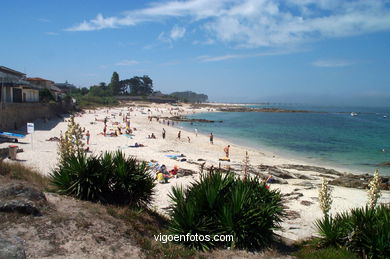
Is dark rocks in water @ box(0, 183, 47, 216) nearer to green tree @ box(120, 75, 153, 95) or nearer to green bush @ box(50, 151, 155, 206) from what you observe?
green bush @ box(50, 151, 155, 206)

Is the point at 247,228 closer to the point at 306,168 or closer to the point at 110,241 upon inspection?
the point at 110,241

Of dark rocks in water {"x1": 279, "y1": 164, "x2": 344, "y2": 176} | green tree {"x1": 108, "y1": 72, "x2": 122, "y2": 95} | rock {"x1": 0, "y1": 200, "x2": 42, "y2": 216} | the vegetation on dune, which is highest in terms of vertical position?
green tree {"x1": 108, "y1": 72, "x2": 122, "y2": 95}

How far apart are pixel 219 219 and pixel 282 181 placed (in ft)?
34.9

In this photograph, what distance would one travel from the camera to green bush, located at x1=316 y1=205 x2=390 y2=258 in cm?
558

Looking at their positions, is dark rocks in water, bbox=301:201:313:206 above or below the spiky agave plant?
below

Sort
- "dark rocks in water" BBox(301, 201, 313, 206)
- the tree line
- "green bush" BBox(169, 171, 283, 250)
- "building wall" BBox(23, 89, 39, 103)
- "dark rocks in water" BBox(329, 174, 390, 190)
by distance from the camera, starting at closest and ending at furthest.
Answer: "green bush" BBox(169, 171, 283, 250)
"dark rocks in water" BBox(301, 201, 313, 206)
"dark rocks in water" BBox(329, 174, 390, 190)
"building wall" BBox(23, 89, 39, 103)
the tree line

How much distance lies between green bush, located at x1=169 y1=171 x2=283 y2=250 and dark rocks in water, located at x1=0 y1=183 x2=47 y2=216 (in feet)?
8.63

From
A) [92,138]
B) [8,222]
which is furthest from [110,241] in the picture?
[92,138]

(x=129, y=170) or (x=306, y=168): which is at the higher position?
(x=129, y=170)

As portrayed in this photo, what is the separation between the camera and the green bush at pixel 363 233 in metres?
5.58

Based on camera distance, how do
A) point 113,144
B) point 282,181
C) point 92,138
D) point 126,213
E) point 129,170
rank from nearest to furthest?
point 126,213 → point 129,170 → point 282,181 → point 113,144 → point 92,138

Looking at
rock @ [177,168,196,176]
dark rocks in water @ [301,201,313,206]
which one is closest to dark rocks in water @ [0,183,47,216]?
dark rocks in water @ [301,201,313,206]

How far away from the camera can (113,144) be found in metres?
26.4

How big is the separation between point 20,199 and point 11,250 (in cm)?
168
